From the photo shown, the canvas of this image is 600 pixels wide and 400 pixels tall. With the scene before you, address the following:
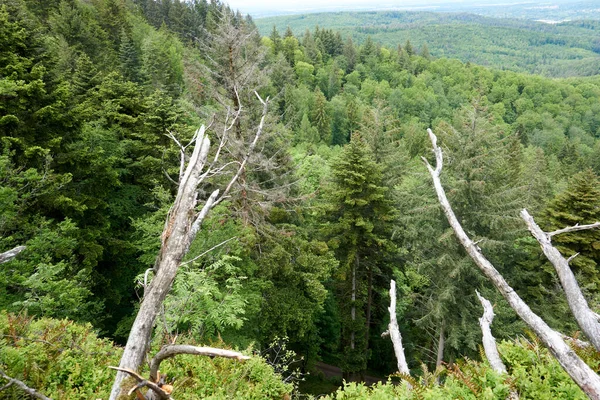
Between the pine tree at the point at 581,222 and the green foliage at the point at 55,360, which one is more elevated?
the green foliage at the point at 55,360

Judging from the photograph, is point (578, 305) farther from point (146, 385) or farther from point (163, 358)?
point (146, 385)

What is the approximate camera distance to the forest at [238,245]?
16.1 feet

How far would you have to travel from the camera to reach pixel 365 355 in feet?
53.1

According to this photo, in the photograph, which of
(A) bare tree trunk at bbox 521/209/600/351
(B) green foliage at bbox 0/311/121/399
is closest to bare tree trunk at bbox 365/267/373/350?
(B) green foliage at bbox 0/311/121/399

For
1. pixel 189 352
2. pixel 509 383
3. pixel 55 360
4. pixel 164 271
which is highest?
pixel 164 271

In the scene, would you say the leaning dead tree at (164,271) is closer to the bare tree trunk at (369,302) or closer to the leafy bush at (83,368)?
the leafy bush at (83,368)

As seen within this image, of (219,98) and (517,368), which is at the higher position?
(219,98)

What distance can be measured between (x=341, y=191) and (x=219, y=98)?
5.98 m

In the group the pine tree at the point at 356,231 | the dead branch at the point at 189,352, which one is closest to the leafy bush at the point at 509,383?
the dead branch at the point at 189,352

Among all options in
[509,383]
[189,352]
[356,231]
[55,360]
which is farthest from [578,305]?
[356,231]

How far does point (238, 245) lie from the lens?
10406mm

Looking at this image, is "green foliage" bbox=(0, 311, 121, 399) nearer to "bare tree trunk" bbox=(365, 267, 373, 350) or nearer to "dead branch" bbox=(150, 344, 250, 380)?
"dead branch" bbox=(150, 344, 250, 380)

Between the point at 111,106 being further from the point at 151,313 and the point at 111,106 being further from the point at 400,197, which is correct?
the point at 151,313

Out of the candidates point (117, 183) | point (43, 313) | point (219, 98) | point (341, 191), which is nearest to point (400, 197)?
point (341, 191)
